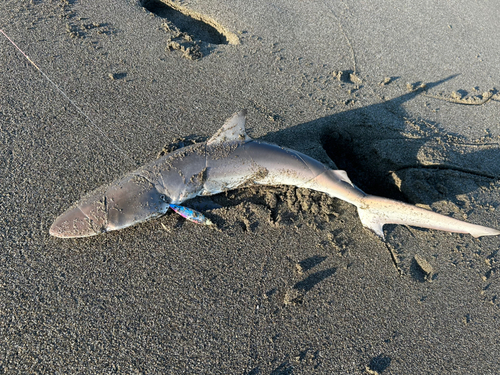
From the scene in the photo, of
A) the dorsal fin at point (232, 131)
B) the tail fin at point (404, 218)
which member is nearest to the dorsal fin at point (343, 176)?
the tail fin at point (404, 218)

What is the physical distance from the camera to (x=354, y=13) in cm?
531

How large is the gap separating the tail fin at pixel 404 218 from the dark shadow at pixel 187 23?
352 centimetres

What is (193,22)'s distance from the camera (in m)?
4.83

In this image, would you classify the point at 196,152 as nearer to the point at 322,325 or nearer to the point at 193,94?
the point at 193,94

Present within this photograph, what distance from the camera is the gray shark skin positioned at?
297 centimetres

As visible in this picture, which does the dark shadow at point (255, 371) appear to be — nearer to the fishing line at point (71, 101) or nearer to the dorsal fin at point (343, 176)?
the dorsal fin at point (343, 176)

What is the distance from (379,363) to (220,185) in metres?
2.47

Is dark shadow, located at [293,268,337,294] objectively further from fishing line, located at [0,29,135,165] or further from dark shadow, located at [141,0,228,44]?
dark shadow, located at [141,0,228,44]

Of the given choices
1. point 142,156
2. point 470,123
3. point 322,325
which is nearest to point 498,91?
point 470,123

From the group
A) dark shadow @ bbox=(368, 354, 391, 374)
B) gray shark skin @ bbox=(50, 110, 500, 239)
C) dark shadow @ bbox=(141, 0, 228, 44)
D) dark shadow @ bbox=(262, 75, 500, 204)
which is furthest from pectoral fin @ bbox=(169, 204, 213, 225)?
dark shadow @ bbox=(141, 0, 228, 44)

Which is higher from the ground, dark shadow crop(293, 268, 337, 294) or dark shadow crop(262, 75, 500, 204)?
dark shadow crop(262, 75, 500, 204)

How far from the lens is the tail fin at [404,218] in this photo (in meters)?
3.06

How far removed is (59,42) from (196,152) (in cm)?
292

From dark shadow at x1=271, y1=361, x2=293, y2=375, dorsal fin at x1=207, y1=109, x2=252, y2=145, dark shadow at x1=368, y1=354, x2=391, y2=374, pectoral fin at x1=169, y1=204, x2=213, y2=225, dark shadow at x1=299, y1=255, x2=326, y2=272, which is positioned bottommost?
dark shadow at x1=368, y1=354, x2=391, y2=374
